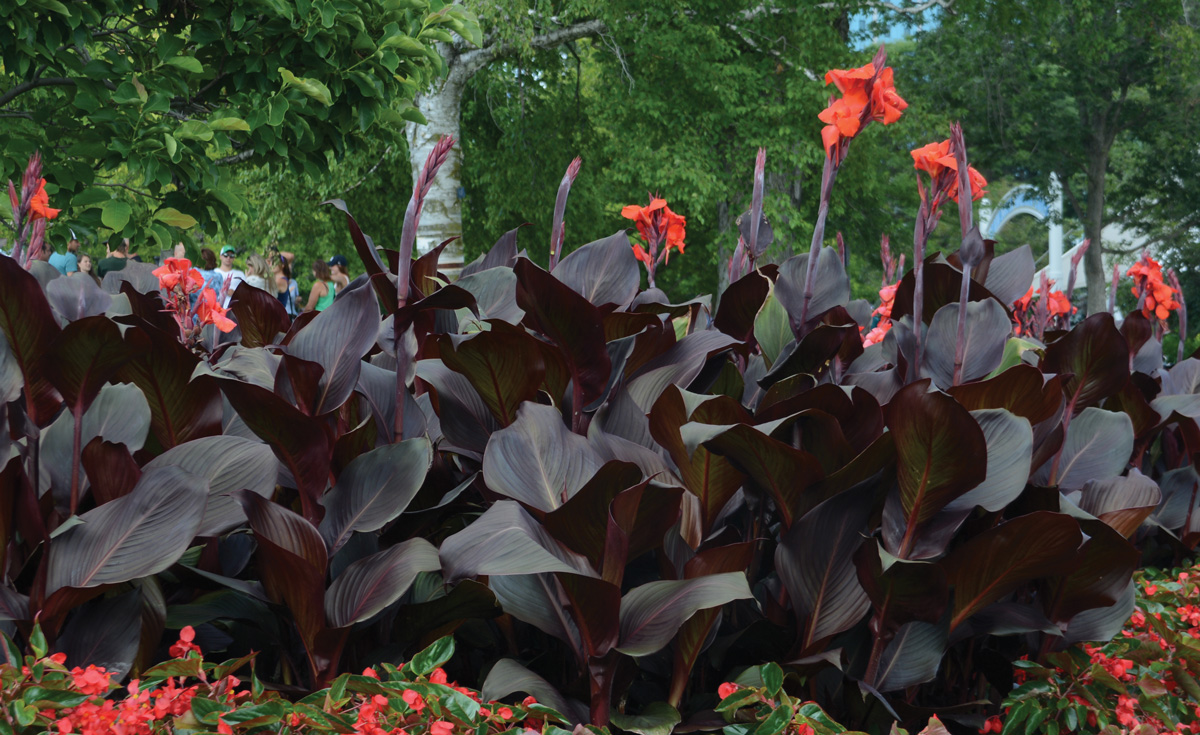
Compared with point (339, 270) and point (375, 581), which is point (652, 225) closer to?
point (375, 581)

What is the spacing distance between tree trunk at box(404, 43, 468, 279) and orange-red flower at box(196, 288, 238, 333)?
1060cm

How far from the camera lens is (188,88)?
551cm

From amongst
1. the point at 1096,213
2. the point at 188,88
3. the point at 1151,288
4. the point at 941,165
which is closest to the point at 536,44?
the point at 188,88

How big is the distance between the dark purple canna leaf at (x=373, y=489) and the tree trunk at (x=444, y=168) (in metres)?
12.0

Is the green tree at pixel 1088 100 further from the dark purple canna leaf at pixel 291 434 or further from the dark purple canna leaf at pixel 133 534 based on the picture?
the dark purple canna leaf at pixel 133 534

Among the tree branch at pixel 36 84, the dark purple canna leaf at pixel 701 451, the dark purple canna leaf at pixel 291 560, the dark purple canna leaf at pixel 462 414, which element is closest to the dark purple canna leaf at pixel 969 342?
the dark purple canna leaf at pixel 701 451

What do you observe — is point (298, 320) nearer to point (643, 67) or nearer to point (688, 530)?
point (688, 530)

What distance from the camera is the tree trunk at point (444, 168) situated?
14711 millimetres

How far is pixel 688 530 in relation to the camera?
192 cm

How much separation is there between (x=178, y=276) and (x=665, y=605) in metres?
2.16

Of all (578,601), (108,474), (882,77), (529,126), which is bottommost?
(529,126)

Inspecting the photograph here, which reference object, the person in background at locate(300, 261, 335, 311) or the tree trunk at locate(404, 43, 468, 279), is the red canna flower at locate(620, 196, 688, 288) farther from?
the tree trunk at locate(404, 43, 468, 279)

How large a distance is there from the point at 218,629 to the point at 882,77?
179cm

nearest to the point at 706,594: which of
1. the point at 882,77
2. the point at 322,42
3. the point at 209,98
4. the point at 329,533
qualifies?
the point at 329,533
